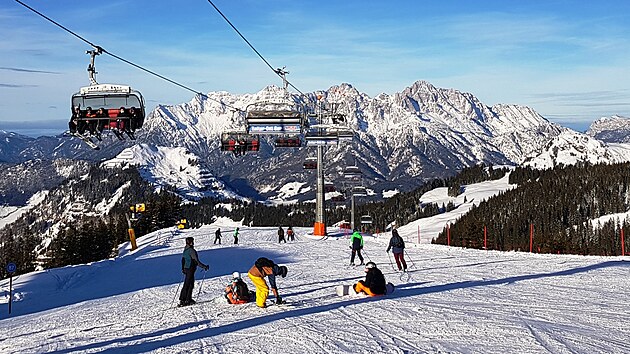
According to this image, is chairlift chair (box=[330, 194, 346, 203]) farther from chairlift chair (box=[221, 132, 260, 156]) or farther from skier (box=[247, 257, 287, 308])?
skier (box=[247, 257, 287, 308])

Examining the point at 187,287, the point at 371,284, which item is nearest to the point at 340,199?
the point at 371,284

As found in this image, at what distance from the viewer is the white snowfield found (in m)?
12.5

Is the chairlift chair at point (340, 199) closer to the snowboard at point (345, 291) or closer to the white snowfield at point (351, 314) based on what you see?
the white snowfield at point (351, 314)

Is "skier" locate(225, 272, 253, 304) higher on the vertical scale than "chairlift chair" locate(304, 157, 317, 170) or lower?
lower

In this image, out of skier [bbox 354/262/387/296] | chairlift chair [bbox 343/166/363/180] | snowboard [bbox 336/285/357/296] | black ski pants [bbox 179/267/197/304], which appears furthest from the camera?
chairlift chair [bbox 343/166/363/180]

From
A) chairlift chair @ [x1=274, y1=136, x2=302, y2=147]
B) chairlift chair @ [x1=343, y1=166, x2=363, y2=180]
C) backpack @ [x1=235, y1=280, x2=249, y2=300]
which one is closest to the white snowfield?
backpack @ [x1=235, y1=280, x2=249, y2=300]

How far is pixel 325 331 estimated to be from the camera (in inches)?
528

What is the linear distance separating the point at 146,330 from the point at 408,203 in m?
182

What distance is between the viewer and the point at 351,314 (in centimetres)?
1541

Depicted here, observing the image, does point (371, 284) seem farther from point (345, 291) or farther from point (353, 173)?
point (353, 173)

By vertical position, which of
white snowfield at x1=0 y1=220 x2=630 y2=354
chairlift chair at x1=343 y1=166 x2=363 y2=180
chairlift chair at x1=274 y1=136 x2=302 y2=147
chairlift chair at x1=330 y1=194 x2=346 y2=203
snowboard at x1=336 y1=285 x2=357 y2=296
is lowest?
white snowfield at x1=0 y1=220 x2=630 y2=354

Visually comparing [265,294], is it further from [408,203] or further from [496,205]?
[408,203]

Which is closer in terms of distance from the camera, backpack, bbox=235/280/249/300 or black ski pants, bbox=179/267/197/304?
backpack, bbox=235/280/249/300

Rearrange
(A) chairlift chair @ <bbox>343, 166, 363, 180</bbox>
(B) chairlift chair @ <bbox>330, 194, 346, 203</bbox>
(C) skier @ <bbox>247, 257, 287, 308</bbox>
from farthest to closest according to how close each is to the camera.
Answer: (B) chairlift chair @ <bbox>330, 194, 346, 203</bbox>
(A) chairlift chair @ <bbox>343, 166, 363, 180</bbox>
(C) skier @ <bbox>247, 257, 287, 308</bbox>
